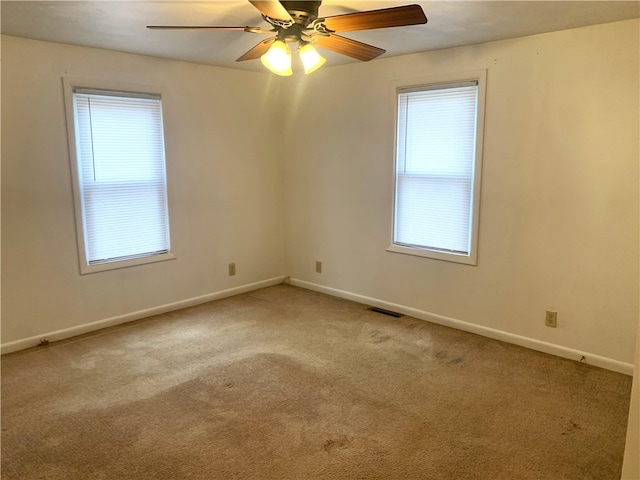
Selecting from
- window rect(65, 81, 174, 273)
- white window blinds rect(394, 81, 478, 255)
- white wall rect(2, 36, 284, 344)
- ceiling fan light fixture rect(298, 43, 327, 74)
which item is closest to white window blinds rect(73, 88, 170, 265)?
window rect(65, 81, 174, 273)

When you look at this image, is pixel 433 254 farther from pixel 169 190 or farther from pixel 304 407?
pixel 169 190

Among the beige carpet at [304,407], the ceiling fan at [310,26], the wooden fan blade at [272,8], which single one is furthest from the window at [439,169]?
the wooden fan blade at [272,8]

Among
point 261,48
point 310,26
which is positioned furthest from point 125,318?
point 310,26

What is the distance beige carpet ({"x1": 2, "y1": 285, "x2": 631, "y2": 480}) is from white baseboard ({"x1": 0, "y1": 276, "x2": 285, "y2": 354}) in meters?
0.10

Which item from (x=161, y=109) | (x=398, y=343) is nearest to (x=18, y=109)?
(x=161, y=109)

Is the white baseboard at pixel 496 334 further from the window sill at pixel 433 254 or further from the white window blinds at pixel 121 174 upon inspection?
the white window blinds at pixel 121 174

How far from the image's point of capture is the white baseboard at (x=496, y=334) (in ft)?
10.2

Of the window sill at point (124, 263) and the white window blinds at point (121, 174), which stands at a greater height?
the white window blinds at point (121, 174)

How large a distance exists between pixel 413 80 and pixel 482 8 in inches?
49.0

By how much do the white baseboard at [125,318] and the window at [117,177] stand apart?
1.53ft

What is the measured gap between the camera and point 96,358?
3.30 m

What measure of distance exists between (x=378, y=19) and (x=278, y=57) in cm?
67

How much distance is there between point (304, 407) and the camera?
8.73 ft

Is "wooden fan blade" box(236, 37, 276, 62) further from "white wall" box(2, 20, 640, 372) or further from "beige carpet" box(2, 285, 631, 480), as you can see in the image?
"beige carpet" box(2, 285, 631, 480)
